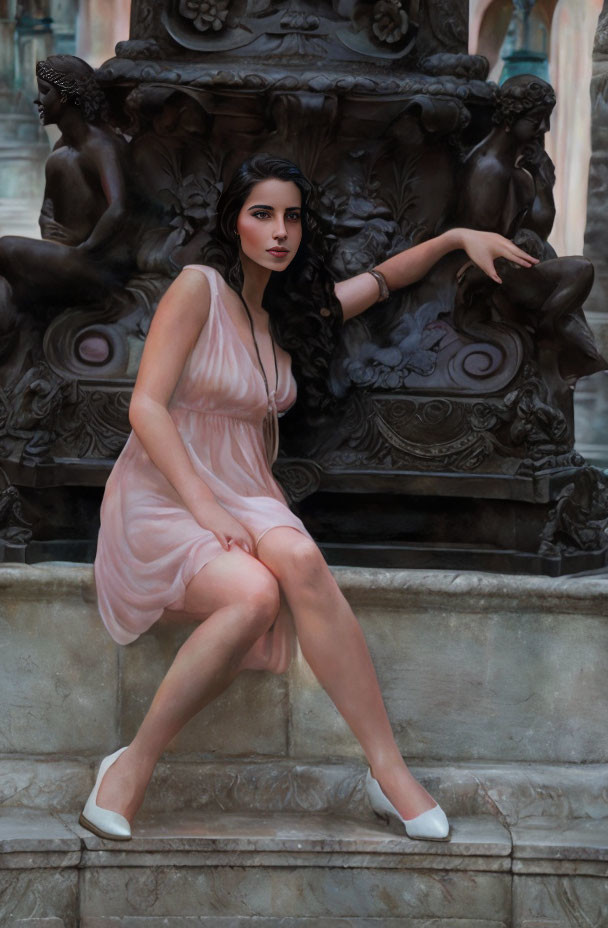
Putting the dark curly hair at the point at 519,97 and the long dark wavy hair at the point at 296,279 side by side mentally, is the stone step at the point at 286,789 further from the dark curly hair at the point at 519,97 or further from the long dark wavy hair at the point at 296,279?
the dark curly hair at the point at 519,97

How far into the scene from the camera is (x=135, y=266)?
5.48 m

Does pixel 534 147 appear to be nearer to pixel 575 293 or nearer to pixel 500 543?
pixel 575 293

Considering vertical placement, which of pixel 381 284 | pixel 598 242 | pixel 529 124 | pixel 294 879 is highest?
pixel 529 124

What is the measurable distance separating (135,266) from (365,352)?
0.76m

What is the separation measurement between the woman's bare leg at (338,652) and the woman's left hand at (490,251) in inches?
43.8

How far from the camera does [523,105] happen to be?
17.6ft

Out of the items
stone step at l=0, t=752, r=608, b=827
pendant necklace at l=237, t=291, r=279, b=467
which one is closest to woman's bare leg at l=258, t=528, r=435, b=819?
stone step at l=0, t=752, r=608, b=827

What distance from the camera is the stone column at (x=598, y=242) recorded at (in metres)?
8.68

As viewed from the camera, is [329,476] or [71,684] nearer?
Answer: [71,684]

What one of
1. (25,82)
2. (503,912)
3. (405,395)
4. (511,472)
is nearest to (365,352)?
(405,395)

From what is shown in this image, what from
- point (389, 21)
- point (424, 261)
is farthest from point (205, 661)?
point (389, 21)

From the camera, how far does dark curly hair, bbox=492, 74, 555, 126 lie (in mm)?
5344

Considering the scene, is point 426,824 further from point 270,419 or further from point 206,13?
point 206,13

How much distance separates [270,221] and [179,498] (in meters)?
0.77
